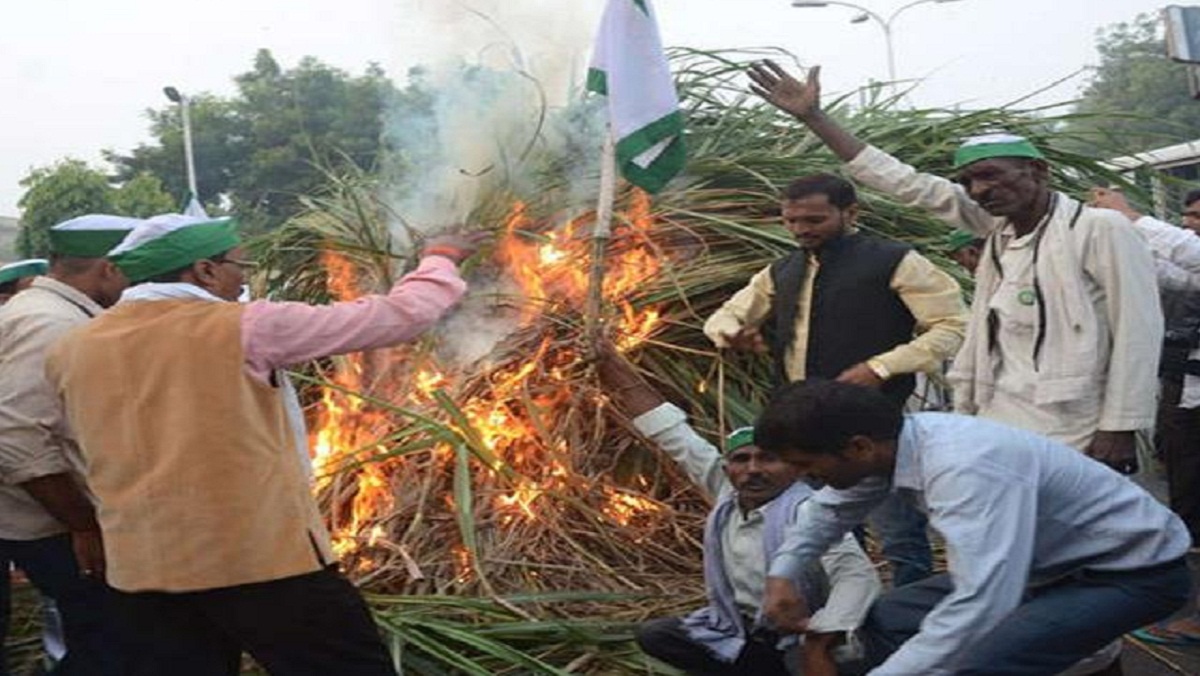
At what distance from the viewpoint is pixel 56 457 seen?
3564 millimetres

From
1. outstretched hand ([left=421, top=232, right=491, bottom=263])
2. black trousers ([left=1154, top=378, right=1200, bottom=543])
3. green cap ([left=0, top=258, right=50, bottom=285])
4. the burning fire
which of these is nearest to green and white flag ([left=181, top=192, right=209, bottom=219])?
green cap ([left=0, top=258, right=50, bottom=285])

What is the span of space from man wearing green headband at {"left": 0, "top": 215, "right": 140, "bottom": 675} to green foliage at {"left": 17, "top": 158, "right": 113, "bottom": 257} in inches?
923

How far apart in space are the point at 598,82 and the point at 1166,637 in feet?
10.0

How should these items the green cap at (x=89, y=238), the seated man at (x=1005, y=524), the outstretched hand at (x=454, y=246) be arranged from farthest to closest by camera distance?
the green cap at (x=89, y=238), the outstretched hand at (x=454, y=246), the seated man at (x=1005, y=524)

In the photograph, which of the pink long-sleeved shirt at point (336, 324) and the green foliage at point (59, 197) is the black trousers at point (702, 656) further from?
the green foliage at point (59, 197)

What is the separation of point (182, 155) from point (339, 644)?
36745mm

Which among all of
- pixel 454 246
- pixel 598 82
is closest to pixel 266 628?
pixel 454 246

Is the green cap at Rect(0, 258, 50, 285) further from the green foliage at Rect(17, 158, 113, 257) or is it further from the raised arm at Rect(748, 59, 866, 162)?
the green foliage at Rect(17, 158, 113, 257)

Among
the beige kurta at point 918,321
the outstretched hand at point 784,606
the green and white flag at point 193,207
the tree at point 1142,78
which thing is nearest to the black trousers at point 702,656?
the outstretched hand at point 784,606

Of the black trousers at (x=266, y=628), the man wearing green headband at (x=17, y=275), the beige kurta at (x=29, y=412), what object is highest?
the man wearing green headband at (x=17, y=275)

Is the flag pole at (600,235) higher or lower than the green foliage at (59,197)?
lower

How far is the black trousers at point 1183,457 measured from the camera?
201 inches

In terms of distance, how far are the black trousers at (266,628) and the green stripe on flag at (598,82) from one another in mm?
2632

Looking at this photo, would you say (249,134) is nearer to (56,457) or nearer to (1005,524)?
(56,457)
